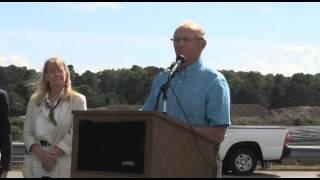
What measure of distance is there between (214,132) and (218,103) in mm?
310

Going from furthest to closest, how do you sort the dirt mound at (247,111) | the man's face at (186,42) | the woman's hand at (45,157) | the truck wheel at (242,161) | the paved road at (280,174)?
the dirt mound at (247,111)
the truck wheel at (242,161)
the paved road at (280,174)
the woman's hand at (45,157)
the man's face at (186,42)

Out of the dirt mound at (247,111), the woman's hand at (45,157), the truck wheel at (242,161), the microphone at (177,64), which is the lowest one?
the truck wheel at (242,161)

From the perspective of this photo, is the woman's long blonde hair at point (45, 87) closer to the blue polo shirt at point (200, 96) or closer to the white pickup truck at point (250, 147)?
the blue polo shirt at point (200, 96)

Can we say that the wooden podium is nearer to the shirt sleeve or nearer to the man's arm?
the man's arm

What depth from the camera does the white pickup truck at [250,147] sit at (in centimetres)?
1634

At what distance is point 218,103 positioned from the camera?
4551 millimetres

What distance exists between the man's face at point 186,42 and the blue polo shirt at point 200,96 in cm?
10

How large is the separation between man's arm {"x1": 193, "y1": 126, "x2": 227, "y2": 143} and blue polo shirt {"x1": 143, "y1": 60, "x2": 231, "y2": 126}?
0.08 m

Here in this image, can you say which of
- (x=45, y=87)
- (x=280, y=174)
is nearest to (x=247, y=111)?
(x=280, y=174)

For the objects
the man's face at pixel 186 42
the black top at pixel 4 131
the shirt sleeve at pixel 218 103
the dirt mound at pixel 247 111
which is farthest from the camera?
the dirt mound at pixel 247 111

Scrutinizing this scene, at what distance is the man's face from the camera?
4.68 meters

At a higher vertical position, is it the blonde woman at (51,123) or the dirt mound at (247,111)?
the dirt mound at (247,111)

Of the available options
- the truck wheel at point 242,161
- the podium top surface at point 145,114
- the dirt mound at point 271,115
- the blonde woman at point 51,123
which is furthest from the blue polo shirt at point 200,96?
the dirt mound at point 271,115

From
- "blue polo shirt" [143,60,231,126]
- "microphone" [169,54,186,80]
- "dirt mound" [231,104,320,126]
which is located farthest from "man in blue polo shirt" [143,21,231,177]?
"dirt mound" [231,104,320,126]
